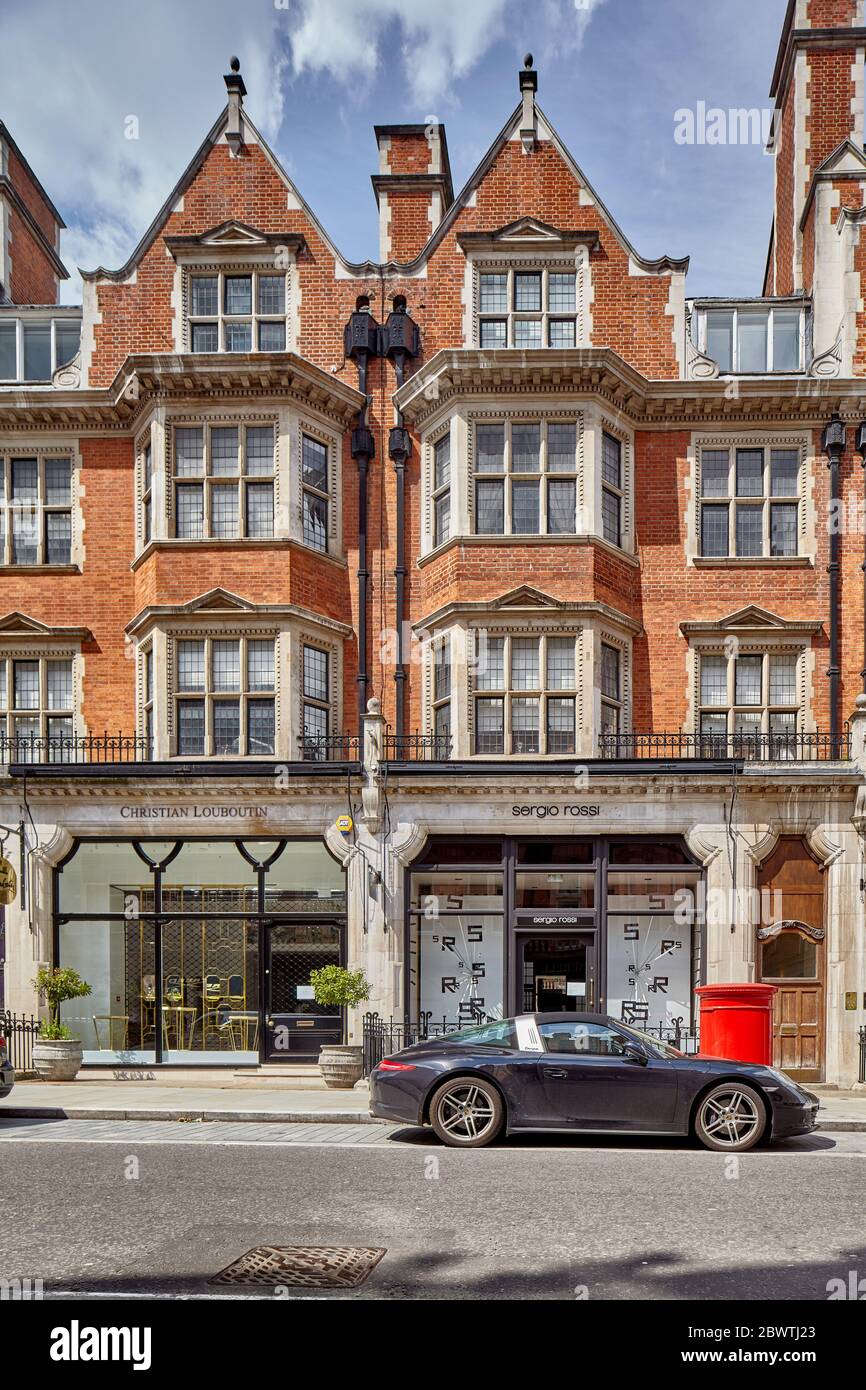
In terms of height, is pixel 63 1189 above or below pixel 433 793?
below

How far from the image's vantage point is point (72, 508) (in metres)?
21.9

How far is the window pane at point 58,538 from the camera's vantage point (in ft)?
71.8

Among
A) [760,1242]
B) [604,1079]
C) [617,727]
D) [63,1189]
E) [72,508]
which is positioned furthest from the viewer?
[72,508]

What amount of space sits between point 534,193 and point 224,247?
5785mm

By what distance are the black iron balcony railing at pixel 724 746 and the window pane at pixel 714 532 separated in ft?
11.1

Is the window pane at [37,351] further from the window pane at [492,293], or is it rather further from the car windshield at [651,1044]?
the car windshield at [651,1044]

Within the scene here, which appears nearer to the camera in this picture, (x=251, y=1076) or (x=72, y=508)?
(x=251, y=1076)

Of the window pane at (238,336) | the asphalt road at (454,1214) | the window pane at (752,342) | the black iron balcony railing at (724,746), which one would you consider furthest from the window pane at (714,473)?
the asphalt road at (454,1214)

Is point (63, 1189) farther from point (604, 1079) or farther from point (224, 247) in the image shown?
point (224, 247)

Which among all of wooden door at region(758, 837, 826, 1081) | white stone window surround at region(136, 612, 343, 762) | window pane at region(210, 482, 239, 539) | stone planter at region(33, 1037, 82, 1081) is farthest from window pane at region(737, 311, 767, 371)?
stone planter at region(33, 1037, 82, 1081)

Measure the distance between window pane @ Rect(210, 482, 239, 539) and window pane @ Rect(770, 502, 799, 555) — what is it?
31.1 ft

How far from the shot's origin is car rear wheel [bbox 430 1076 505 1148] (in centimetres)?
1195

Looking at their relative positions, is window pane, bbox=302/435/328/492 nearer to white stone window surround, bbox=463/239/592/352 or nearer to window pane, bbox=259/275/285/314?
window pane, bbox=259/275/285/314

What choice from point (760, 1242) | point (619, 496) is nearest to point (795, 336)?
point (619, 496)
